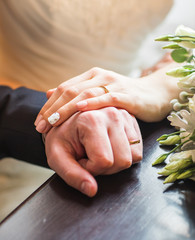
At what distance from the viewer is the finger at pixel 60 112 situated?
491 mm

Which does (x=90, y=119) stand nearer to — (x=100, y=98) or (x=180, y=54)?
(x=100, y=98)

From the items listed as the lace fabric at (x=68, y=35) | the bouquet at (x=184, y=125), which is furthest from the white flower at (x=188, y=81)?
the lace fabric at (x=68, y=35)

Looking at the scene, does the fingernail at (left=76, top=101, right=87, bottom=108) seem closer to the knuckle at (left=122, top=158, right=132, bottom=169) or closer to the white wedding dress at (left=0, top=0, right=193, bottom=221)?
the knuckle at (left=122, top=158, right=132, bottom=169)

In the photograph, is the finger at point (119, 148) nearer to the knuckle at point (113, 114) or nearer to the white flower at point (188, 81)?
the knuckle at point (113, 114)

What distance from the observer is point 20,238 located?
1.15 ft

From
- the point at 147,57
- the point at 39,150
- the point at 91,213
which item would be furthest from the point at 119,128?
the point at 147,57

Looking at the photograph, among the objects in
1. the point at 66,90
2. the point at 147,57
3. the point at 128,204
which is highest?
the point at 66,90

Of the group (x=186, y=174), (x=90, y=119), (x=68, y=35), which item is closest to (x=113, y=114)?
(x=90, y=119)

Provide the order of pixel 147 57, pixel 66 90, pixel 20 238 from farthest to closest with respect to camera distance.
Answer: pixel 147 57
pixel 66 90
pixel 20 238

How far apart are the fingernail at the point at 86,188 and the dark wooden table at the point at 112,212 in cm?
1

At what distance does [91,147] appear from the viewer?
1.37 feet

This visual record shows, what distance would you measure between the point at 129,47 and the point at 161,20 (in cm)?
16

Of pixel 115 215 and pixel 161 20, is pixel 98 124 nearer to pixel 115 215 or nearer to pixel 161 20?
pixel 115 215

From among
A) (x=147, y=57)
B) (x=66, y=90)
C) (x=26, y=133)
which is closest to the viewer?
(x=66, y=90)
